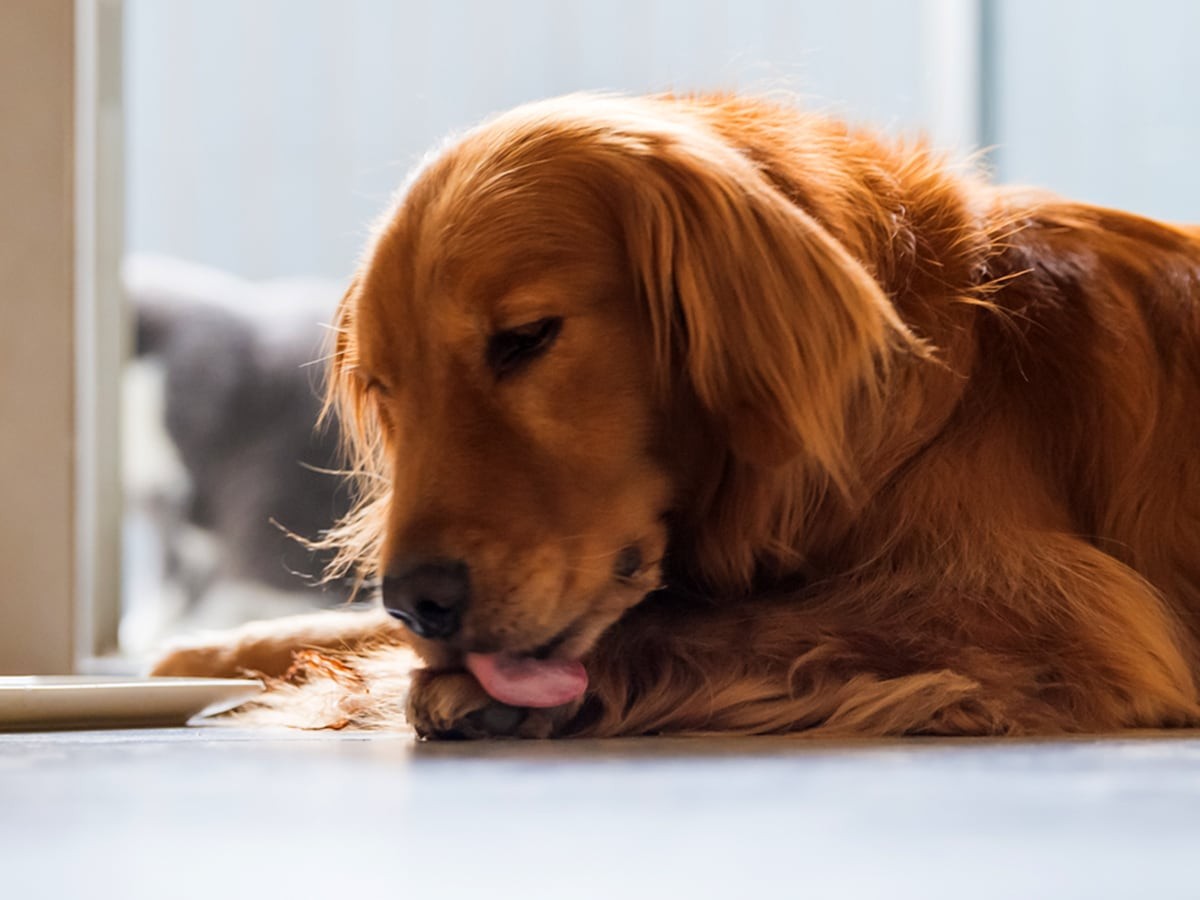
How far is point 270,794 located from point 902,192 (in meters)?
1.08

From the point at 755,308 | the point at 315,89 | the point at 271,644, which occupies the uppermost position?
the point at 315,89

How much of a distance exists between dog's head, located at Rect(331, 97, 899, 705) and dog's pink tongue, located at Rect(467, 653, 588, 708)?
0.02 m

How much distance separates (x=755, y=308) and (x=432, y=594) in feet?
1.39

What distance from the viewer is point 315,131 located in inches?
139

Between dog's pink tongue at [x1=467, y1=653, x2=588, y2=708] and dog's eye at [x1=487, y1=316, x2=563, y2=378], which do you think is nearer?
dog's pink tongue at [x1=467, y1=653, x2=588, y2=708]

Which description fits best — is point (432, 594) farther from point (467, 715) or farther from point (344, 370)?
point (344, 370)

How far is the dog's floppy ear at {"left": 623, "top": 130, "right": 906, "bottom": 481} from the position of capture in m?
1.33

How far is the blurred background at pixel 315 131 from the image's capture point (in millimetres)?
3199

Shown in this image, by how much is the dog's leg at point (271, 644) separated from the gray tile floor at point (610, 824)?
88 cm

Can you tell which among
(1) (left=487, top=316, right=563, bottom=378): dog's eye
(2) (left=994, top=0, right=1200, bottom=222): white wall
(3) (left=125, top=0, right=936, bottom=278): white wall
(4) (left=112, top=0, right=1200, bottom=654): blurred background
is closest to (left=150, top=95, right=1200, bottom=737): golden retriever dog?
(1) (left=487, top=316, right=563, bottom=378): dog's eye

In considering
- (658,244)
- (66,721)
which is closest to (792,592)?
(658,244)

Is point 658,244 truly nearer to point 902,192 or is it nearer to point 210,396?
point 902,192

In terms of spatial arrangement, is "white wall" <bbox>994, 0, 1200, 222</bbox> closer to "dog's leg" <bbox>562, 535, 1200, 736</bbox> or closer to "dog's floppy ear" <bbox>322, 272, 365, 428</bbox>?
"dog's floppy ear" <bbox>322, 272, 365, 428</bbox>

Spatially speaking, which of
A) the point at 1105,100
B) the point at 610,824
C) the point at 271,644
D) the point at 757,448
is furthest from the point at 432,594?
the point at 1105,100
